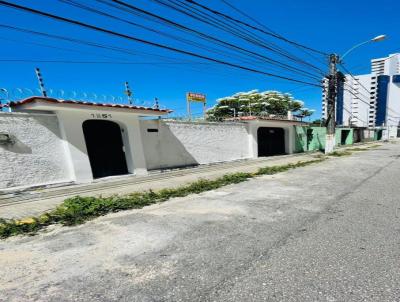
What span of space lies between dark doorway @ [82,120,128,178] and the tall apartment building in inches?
2564

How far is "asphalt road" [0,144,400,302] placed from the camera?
2.52 m

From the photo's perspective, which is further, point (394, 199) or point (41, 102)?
point (41, 102)

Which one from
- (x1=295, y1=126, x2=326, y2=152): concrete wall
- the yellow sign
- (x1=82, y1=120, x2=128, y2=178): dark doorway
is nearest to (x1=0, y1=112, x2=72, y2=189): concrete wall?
(x1=82, y1=120, x2=128, y2=178): dark doorway

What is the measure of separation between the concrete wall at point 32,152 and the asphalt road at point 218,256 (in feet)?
15.4

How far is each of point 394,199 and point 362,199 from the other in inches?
27.7

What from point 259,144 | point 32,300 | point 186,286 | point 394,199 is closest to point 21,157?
point 32,300

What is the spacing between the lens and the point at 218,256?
3.28m

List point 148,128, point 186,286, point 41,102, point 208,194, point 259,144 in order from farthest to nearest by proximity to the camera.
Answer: point 259,144
point 148,128
point 41,102
point 208,194
point 186,286

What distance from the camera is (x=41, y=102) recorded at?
7.82m

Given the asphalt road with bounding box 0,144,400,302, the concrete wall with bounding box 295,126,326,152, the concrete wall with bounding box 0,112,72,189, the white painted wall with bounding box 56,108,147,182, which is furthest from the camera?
the concrete wall with bounding box 295,126,326,152

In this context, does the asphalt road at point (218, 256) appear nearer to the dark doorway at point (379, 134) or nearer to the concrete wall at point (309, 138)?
the concrete wall at point (309, 138)

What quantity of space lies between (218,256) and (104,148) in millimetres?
8551

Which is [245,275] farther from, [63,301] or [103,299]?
[63,301]

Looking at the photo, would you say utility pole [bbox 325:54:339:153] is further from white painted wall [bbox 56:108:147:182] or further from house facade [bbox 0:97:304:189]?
white painted wall [bbox 56:108:147:182]
